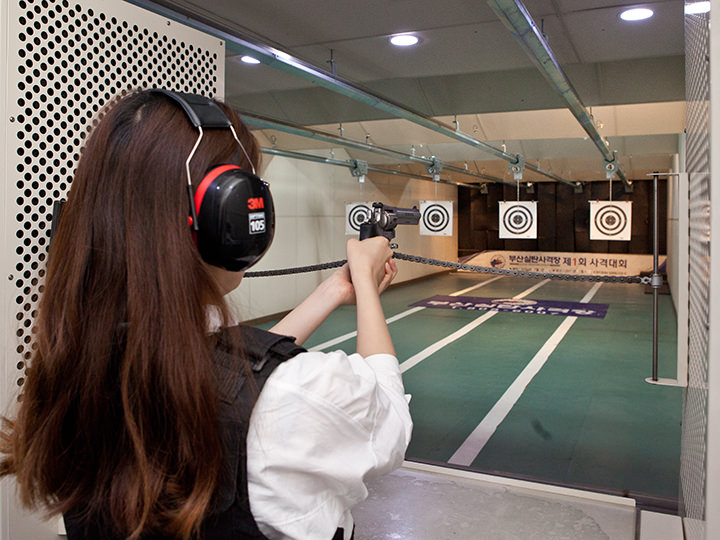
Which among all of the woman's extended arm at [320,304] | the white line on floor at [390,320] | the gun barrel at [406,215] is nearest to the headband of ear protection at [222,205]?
the woman's extended arm at [320,304]

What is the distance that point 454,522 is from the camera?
6.20ft

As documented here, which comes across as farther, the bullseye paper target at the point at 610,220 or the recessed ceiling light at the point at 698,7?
the bullseye paper target at the point at 610,220

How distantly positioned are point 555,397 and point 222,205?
12.7ft

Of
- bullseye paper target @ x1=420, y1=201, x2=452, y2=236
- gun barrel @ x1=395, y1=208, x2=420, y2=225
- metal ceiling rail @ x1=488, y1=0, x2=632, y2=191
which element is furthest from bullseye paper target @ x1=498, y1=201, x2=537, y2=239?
gun barrel @ x1=395, y1=208, x2=420, y2=225

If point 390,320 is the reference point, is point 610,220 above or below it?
above

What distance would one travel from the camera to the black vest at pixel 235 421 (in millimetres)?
625

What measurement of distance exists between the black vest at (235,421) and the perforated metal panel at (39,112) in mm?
677

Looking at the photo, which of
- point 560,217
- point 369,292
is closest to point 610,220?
point 560,217

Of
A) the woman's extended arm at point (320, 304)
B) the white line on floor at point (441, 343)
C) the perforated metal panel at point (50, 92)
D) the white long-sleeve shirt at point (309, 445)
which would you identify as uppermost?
the perforated metal panel at point (50, 92)

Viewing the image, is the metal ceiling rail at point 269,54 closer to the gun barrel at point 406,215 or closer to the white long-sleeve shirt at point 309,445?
the gun barrel at point 406,215

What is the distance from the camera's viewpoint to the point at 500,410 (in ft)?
12.6

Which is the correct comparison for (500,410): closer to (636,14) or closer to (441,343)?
(441,343)

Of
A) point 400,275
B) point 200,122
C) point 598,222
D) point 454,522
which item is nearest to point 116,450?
point 200,122

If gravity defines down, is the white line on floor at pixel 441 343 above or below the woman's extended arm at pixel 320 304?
below
